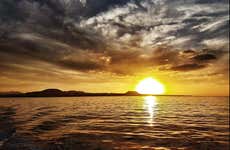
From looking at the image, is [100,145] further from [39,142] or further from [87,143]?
[39,142]

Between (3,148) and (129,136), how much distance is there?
31.2ft

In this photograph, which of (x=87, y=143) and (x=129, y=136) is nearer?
(x=87, y=143)

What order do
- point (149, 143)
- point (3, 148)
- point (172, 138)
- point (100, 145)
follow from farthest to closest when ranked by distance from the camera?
point (172, 138) → point (149, 143) → point (100, 145) → point (3, 148)

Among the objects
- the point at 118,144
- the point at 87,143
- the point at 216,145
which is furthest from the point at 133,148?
the point at 216,145

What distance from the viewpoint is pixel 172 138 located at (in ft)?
57.9

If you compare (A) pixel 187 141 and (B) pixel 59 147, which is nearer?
(B) pixel 59 147

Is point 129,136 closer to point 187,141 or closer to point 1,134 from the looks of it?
point 187,141

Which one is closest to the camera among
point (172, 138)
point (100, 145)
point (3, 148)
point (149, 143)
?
point (3, 148)

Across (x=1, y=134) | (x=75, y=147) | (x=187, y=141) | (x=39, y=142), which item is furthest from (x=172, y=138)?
(x=1, y=134)

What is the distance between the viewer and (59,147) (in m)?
14.2

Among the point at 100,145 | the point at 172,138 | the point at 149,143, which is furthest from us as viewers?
the point at 172,138

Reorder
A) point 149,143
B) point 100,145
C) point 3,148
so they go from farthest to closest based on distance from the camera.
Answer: point 149,143 < point 100,145 < point 3,148

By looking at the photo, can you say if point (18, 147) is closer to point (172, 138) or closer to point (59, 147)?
point (59, 147)

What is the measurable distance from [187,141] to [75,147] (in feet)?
27.5
